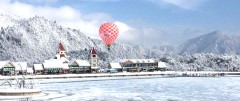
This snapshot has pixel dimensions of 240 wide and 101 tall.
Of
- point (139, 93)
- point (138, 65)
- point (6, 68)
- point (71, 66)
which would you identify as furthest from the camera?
point (138, 65)

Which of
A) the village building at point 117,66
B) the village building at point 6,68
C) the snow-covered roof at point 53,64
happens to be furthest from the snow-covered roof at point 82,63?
the village building at point 6,68

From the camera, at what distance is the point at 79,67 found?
16288cm

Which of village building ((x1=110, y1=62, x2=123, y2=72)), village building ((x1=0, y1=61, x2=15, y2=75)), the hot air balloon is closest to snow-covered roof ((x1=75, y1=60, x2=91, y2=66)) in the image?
village building ((x1=110, y1=62, x2=123, y2=72))

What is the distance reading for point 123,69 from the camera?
597 ft

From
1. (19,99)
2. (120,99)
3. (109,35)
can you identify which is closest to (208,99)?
(120,99)

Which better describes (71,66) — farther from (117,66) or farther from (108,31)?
(108,31)

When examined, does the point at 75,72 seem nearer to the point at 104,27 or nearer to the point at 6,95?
the point at 104,27

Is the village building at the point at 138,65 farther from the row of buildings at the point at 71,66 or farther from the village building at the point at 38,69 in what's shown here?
the village building at the point at 38,69

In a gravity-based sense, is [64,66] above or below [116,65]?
below

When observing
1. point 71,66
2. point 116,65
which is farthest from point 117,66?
point 71,66

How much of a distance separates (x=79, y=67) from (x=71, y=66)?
140 inches

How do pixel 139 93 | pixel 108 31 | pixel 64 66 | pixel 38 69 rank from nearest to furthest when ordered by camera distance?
pixel 139 93 < pixel 108 31 < pixel 38 69 < pixel 64 66

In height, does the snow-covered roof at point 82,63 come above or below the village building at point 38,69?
above

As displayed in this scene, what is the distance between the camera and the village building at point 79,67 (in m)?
162
